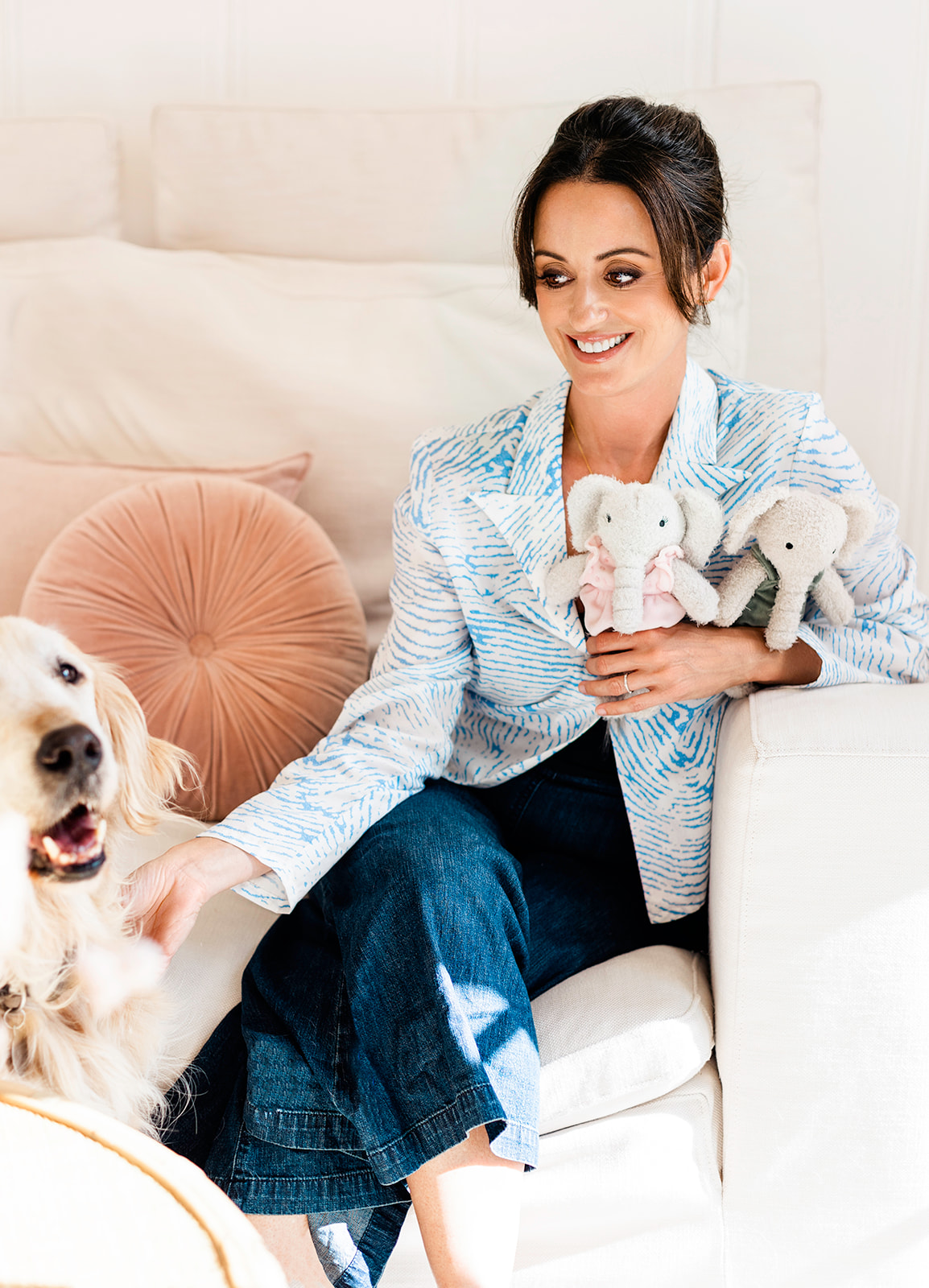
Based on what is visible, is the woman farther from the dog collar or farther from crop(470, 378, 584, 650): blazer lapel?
the dog collar

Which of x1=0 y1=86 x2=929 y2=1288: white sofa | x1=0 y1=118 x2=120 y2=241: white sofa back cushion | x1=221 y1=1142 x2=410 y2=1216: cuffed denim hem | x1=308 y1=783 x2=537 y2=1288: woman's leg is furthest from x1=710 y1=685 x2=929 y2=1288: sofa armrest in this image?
x1=0 y1=118 x2=120 y2=241: white sofa back cushion

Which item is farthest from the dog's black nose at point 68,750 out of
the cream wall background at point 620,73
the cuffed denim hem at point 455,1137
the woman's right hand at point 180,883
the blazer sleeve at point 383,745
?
the cream wall background at point 620,73

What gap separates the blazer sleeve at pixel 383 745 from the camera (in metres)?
1.08

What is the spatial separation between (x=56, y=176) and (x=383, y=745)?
125cm

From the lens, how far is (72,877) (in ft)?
2.50

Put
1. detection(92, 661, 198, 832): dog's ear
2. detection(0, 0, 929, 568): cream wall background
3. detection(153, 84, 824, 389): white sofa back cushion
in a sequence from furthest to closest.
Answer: detection(0, 0, 929, 568): cream wall background < detection(153, 84, 824, 389): white sofa back cushion < detection(92, 661, 198, 832): dog's ear

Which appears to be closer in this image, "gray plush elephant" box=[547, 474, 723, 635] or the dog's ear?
the dog's ear

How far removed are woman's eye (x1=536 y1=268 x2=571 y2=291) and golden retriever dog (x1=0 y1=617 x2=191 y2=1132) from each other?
0.63 meters

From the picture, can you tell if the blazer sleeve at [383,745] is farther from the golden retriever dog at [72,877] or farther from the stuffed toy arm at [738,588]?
the stuffed toy arm at [738,588]

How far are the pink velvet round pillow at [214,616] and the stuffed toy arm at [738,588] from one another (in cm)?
56

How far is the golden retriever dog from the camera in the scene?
0.73m

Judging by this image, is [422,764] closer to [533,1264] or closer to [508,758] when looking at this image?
[508,758]

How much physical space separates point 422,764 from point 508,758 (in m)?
0.15

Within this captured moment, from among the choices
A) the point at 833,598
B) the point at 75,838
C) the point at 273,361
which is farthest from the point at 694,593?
the point at 273,361
